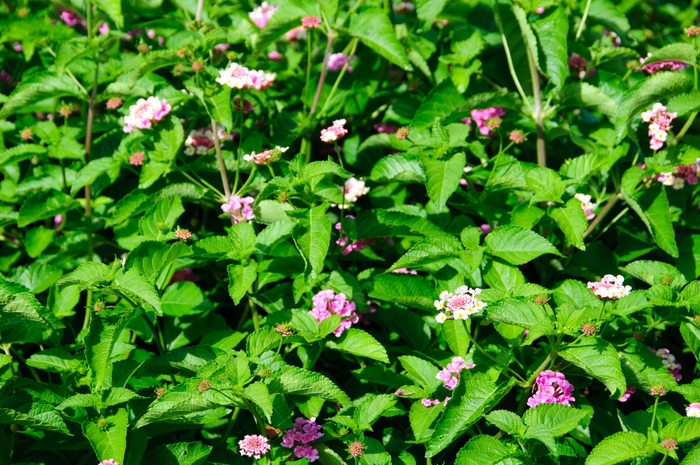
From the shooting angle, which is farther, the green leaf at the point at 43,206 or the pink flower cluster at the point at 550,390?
the green leaf at the point at 43,206

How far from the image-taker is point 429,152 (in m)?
2.44

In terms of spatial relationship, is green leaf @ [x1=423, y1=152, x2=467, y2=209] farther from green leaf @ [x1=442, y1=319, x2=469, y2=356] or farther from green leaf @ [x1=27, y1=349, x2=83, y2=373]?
green leaf @ [x1=27, y1=349, x2=83, y2=373]

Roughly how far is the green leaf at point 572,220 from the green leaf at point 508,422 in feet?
1.74

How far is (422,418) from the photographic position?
2143 mm

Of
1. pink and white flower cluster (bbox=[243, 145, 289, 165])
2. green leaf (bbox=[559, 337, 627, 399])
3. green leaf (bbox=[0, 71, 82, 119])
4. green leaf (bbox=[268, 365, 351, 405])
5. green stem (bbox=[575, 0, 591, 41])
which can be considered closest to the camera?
green leaf (bbox=[559, 337, 627, 399])

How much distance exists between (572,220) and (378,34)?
0.96 m

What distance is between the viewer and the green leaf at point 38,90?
2699 millimetres

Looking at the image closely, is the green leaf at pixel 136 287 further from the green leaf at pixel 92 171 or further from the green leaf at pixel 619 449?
the green leaf at pixel 619 449

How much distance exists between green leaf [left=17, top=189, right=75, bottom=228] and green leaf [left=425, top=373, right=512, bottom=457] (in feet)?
4.61

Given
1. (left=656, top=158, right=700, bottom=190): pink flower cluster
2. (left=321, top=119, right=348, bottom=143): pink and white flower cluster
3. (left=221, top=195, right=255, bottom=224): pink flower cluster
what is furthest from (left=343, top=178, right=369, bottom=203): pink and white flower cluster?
(left=656, top=158, right=700, bottom=190): pink flower cluster

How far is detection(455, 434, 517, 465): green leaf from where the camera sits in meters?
2.02

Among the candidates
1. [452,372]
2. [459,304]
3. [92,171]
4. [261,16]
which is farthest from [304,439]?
[261,16]

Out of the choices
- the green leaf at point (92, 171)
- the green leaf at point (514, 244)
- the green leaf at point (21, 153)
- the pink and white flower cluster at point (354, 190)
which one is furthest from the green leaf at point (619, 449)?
the green leaf at point (21, 153)

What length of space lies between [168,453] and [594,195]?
159 cm
